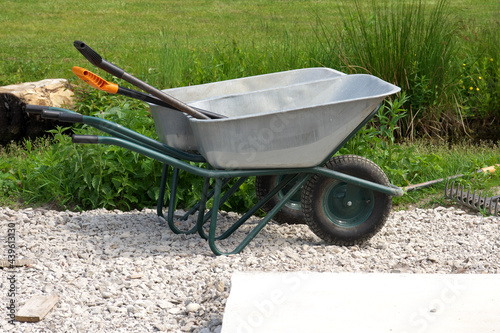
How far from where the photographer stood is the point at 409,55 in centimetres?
518

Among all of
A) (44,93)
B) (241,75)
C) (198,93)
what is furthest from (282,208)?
(44,93)

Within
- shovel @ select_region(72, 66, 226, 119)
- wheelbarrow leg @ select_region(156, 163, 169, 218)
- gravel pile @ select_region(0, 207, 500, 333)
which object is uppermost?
shovel @ select_region(72, 66, 226, 119)

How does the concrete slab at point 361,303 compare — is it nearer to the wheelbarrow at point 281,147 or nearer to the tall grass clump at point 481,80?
the wheelbarrow at point 281,147

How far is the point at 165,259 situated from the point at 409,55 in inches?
130

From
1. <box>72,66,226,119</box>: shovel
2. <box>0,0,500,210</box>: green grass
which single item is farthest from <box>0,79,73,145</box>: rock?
<box>72,66,226,119</box>: shovel

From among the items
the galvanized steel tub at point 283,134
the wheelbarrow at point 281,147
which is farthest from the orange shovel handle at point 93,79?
the galvanized steel tub at point 283,134

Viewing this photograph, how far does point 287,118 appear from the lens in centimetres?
279

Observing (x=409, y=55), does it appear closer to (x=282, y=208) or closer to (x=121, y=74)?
(x=282, y=208)

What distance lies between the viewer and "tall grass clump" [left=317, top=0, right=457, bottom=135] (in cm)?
514

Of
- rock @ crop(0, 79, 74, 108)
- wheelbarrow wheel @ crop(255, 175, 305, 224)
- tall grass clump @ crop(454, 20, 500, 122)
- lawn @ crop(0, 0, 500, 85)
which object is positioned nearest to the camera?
wheelbarrow wheel @ crop(255, 175, 305, 224)

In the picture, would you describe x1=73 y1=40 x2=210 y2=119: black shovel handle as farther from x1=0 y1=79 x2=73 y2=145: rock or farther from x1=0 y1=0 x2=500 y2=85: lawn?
x1=0 y1=0 x2=500 y2=85: lawn

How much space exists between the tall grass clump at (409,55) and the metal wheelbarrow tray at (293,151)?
189cm

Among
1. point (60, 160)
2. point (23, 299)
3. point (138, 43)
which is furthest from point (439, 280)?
point (138, 43)

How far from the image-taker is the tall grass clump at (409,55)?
514 cm
